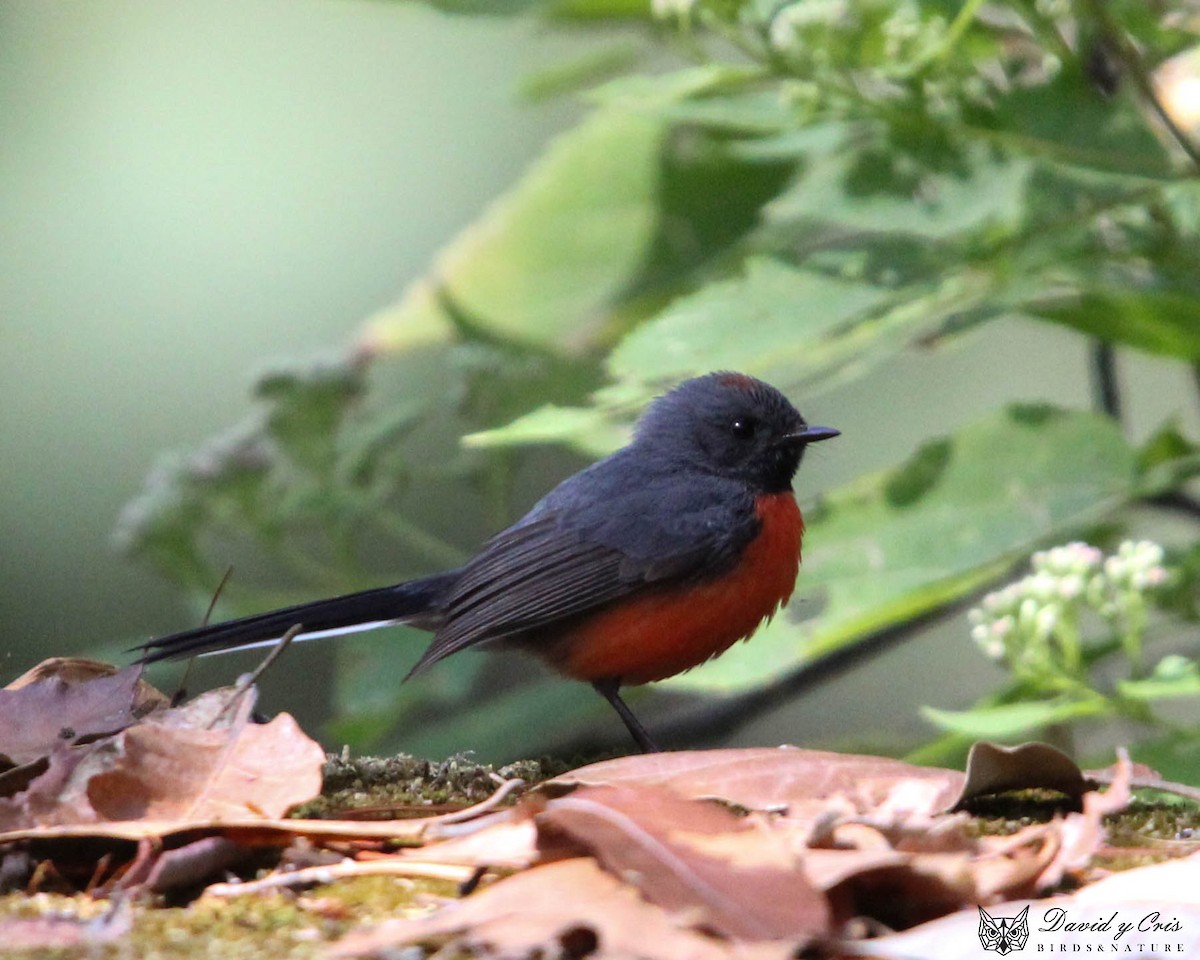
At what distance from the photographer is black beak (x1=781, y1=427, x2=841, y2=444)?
4535 mm

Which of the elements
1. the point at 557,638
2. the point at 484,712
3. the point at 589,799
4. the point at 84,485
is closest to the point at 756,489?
the point at 557,638

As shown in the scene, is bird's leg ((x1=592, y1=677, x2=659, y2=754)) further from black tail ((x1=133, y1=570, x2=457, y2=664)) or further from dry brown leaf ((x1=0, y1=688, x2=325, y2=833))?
dry brown leaf ((x1=0, y1=688, x2=325, y2=833))

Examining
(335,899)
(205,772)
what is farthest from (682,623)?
(335,899)

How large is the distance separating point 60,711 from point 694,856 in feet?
4.33

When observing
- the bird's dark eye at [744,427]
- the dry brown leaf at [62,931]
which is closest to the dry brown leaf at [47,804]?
the dry brown leaf at [62,931]

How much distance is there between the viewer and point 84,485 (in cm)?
883

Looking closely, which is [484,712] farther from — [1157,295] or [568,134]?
[1157,295]

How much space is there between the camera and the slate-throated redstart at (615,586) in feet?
13.4

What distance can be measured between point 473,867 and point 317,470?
113 inches

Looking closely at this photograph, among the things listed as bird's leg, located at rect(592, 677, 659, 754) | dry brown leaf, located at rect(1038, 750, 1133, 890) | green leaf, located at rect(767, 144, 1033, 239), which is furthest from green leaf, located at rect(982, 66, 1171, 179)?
dry brown leaf, located at rect(1038, 750, 1133, 890)

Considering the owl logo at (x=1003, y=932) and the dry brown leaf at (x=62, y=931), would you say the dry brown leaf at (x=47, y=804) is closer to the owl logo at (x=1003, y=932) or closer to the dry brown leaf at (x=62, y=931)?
the dry brown leaf at (x=62, y=931)

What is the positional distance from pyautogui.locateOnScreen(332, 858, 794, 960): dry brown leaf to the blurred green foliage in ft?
5.18

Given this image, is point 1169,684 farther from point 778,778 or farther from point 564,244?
point 564,244

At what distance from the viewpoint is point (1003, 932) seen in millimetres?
1834
